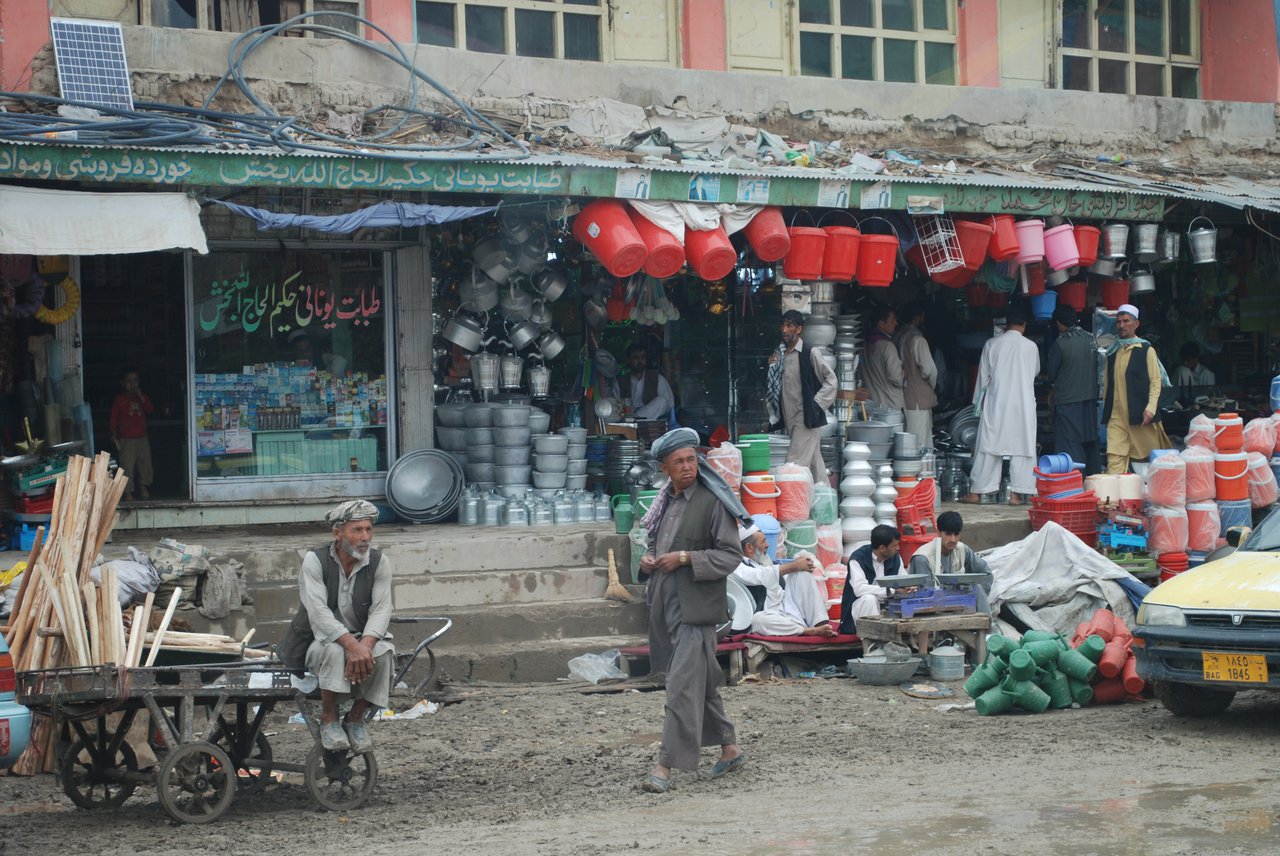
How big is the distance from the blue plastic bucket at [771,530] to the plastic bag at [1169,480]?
324 cm

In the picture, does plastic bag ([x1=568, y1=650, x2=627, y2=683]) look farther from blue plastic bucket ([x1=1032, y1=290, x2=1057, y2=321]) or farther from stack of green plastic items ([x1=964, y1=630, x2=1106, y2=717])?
blue plastic bucket ([x1=1032, y1=290, x2=1057, y2=321])

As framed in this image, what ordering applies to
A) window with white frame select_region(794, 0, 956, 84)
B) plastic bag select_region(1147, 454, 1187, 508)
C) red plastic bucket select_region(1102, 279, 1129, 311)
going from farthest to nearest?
1. window with white frame select_region(794, 0, 956, 84)
2. red plastic bucket select_region(1102, 279, 1129, 311)
3. plastic bag select_region(1147, 454, 1187, 508)

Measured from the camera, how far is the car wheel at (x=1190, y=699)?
28.8 ft

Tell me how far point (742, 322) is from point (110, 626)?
786 cm

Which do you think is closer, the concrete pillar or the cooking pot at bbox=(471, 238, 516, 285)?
the cooking pot at bbox=(471, 238, 516, 285)

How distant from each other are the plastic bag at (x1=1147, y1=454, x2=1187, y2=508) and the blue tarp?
5780 millimetres

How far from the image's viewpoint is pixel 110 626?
26.9ft

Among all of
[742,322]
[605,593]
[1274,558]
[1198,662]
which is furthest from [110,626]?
[742,322]

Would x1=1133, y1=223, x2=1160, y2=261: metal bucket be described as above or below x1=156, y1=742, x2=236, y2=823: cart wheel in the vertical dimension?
above

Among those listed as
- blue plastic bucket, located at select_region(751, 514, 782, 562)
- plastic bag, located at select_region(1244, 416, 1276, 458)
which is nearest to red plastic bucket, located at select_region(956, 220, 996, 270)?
plastic bag, located at select_region(1244, 416, 1276, 458)

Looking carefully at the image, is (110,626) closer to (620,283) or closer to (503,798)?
(503,798)

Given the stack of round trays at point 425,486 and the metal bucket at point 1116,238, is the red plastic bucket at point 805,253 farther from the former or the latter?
the stack of round trays at point 425,486

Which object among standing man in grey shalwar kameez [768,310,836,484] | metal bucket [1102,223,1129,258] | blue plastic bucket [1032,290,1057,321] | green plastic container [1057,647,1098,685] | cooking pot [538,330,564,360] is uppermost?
metal bucket [1102,223,1129,258]

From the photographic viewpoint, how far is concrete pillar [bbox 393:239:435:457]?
13.2 meters
